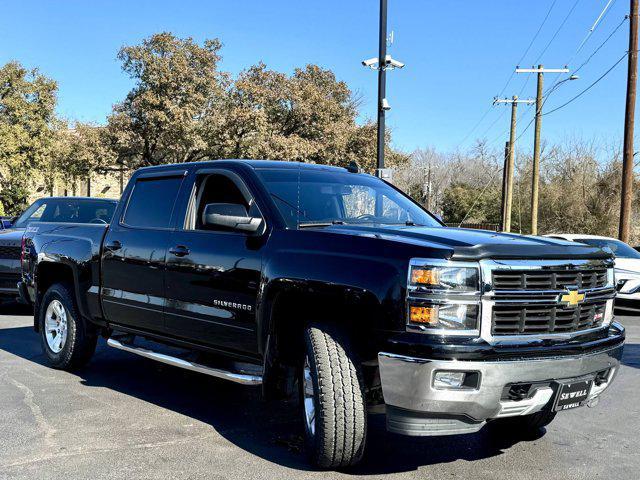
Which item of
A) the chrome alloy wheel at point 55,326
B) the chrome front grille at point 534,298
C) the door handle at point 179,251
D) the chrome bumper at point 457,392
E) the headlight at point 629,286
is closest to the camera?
the chrome bumper at point 457,392

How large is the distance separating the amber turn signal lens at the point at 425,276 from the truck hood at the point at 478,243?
0.39 feet

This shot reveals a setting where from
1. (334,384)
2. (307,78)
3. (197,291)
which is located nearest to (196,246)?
(197,291)

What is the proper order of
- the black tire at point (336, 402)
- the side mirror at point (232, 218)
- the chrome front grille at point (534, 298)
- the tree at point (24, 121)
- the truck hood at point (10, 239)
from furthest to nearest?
the tree at point (24, 121)
the truck hood at point (10, 239)
the side mirror at point (232, 218)
the black tire at point (336, 402)
the chrome front grille at point (534, 298)

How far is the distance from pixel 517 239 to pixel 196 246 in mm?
2362

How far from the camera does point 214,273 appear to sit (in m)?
4.83

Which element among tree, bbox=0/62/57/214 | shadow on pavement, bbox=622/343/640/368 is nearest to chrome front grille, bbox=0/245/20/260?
shadow on pavement, bbox=622/343/640/368

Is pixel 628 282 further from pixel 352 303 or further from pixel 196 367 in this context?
pixel 352 303

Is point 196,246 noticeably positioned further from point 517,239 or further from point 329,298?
point 517,239

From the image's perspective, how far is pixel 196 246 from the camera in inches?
199

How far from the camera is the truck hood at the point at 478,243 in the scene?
143 inches

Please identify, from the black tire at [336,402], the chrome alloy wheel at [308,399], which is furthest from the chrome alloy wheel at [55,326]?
the black tire at [336,402]

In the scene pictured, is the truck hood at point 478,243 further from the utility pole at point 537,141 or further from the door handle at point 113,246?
the utility pole at point 537,141

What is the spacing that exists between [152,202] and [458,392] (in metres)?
3.41

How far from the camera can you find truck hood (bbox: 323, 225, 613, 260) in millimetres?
3643
